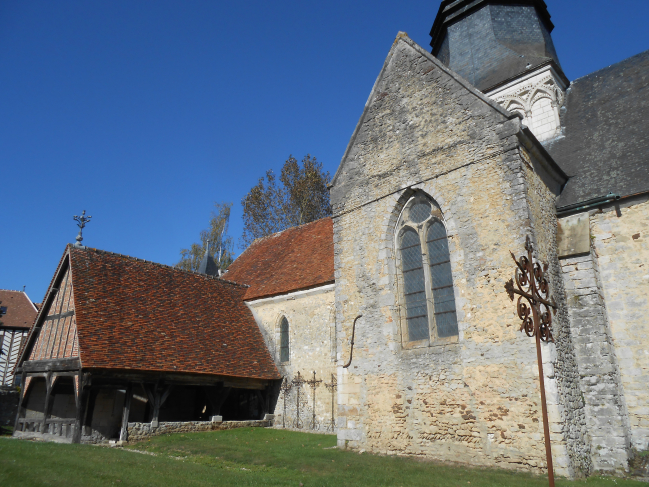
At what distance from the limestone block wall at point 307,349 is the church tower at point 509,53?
313 inches

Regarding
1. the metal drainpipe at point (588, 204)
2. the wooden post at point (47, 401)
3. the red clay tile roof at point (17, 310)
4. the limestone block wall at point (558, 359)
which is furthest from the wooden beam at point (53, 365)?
the red clay tile roof at point (17, 310)

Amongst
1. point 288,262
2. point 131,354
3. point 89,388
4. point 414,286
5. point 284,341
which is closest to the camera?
point 414,286

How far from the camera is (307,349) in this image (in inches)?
565

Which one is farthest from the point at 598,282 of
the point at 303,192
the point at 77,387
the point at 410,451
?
the point at 303,192

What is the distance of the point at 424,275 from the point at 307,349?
5.93 m

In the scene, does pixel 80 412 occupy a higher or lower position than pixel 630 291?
lower

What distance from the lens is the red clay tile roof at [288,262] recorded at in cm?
1517

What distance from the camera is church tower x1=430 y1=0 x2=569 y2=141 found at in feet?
43.5

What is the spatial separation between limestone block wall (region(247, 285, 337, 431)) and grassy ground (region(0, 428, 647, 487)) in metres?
3.49

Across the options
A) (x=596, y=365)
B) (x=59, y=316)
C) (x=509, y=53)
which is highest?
(x=509, y=53)

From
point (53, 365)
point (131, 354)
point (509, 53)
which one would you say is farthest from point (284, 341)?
point (509, 53)

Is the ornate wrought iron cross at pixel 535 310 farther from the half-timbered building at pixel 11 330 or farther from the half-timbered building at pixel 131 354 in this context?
the half-timbered building at pixel 11 330

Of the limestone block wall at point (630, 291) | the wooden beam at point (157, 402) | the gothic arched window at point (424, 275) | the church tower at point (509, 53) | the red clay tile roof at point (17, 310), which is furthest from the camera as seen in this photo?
the red clay tile roof at point (17, 310)

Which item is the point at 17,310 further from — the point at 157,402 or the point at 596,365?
the point at 596,365
